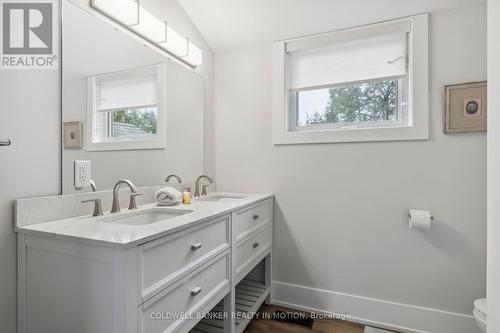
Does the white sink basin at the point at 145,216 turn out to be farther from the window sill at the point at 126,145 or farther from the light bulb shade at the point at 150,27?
the light bulb shade at the point at 150,27

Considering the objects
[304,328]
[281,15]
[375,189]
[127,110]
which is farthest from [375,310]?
[281,15]

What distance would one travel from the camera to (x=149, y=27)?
1.59 meters

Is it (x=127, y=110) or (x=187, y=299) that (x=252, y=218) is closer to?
(x=187, y=299)

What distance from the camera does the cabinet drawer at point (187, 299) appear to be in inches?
36.1

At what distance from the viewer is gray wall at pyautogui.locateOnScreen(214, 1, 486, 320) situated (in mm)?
1579

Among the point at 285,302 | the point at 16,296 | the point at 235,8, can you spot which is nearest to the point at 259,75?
the point at 235,8

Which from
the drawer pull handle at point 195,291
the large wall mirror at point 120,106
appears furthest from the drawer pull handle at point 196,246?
the large wall mirror at point 120,106

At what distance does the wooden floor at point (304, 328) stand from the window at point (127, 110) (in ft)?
4.39

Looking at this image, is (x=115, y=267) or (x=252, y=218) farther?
(x=252, y=218)

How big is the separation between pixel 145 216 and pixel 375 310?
1591mm

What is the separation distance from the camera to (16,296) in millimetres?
1028

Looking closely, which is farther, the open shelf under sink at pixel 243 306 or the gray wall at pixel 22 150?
the open shelf under sink at pixel 243 306

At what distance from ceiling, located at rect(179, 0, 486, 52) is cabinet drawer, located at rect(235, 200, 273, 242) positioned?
1273mm
